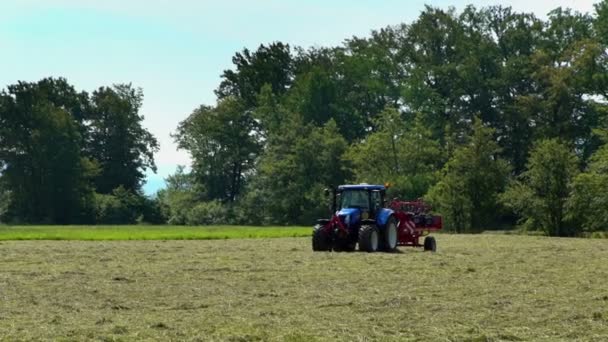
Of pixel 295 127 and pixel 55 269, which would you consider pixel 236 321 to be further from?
pixel 295 127

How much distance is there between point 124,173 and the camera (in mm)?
80250

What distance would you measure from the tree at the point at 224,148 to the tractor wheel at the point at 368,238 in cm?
5145

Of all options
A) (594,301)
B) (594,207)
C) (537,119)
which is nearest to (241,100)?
(537,119)

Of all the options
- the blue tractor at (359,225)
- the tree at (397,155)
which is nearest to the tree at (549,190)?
the tree at (397,155)

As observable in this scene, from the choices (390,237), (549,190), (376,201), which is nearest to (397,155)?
(549,190)

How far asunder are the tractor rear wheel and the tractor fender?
0.11m

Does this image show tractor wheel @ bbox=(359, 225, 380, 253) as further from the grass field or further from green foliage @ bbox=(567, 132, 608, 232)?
green foliage @ bbox=(567, 132, 608, 232)

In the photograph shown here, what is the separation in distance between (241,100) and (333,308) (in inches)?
2629

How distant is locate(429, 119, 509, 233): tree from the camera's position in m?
51.0

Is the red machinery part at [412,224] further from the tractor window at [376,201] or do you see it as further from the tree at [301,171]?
the tree at [301,171]

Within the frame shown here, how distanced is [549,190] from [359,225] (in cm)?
2345

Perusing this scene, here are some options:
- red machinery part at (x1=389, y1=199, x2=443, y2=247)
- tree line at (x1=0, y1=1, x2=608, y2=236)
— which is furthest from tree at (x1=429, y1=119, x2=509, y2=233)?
red machinery part at (x1=389, y1=199, x2=443, y2=247)

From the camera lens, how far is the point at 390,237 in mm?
25750

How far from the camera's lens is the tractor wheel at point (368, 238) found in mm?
24719
